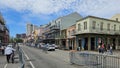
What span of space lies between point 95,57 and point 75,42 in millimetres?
45432

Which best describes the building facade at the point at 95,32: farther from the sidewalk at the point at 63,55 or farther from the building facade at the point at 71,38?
the sidewalk at the point at 63,55

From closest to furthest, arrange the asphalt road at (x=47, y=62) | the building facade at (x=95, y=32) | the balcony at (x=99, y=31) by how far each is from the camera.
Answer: the asphalt road at (x=47, y=62), the balcony at (x=99, y=31), the building facade at (x=95, y=32)

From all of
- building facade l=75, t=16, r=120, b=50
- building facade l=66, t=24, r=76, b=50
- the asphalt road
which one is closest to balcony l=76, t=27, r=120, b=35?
building facade l=75, t=16, r=120, b=50

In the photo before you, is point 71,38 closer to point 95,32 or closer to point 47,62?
point 95,32

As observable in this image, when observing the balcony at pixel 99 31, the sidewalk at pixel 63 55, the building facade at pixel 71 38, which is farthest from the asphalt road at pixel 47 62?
the building facade at pixel 71 38

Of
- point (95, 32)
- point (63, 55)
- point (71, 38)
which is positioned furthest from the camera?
point (71, 38)

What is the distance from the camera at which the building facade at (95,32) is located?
5125 cm

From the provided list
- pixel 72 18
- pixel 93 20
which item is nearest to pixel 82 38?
pixel 93 20

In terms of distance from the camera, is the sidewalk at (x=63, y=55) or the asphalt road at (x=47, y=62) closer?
the asphalt road at (x=47, y=62)

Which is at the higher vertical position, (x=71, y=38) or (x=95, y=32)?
(x=95, y=32)

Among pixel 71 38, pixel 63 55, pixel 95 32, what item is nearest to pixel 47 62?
pixel 63 55

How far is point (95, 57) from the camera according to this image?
592 inches

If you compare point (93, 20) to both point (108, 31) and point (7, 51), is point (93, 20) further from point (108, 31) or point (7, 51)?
point (7, 51)

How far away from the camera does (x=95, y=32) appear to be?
5119cm
